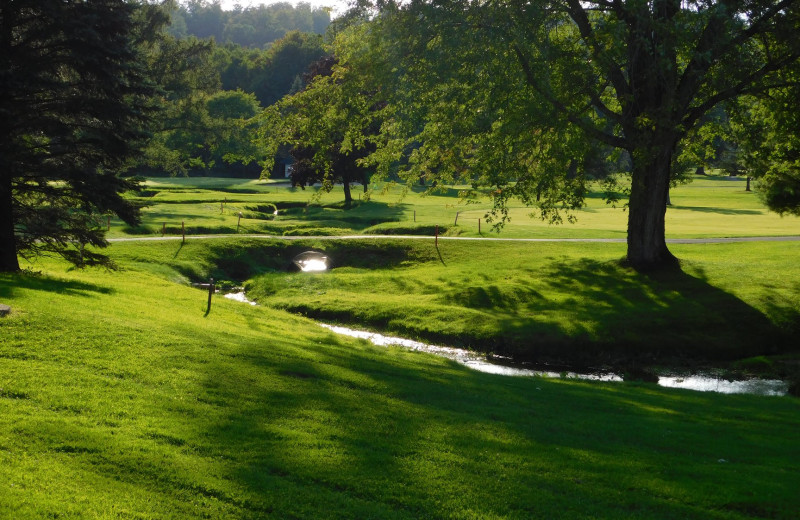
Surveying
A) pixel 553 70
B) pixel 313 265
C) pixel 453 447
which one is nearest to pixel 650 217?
pixel 553 70

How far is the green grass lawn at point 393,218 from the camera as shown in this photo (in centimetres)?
4294

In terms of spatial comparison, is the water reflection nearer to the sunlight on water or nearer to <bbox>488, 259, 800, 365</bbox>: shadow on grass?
<bbox>488, 259, 800, 365</bbox>: shadow on grass

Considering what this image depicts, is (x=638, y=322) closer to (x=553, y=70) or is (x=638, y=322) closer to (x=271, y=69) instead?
(x=553, y=70)

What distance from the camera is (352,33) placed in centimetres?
2569

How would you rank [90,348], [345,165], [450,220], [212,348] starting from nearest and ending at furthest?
[90,348]
[212,348]
[450,220]
[345,165]

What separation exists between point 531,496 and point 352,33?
68.0 ft

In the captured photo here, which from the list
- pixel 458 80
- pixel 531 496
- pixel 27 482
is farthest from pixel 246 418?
pixel 458 80

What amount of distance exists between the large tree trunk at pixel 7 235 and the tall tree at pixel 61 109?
0.08ft

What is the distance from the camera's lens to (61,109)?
1958 cm

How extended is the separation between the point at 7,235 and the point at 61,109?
375 centimetres

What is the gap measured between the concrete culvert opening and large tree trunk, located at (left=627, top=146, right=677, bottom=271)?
1452 cm

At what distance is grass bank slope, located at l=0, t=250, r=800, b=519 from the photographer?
783 centimetres

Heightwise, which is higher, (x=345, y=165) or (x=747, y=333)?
(x=345, y=165)

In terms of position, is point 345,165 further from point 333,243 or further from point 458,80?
point 458,80
